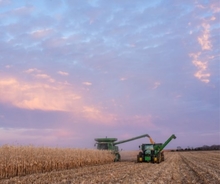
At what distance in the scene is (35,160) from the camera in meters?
22.0

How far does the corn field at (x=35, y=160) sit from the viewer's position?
19.7 meters

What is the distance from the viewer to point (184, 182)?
16953mm

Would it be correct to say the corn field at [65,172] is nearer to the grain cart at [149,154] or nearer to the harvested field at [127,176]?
the harvested field at [127,176]

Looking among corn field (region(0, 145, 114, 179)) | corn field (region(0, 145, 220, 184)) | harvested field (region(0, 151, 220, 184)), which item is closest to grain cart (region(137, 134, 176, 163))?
corn field (region(0, 145, 114, 179))

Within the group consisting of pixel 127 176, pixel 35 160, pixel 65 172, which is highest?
pixel 35 160

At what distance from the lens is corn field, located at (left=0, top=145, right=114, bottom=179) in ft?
64.5

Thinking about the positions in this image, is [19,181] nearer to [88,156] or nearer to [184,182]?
[184,182]

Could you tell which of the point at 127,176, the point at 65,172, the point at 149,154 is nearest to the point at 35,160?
the point at 65,172

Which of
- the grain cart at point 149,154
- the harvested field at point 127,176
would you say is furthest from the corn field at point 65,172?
the grain cart at point 149,154

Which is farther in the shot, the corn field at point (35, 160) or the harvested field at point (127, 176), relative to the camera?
the corn field at point (35, 160)

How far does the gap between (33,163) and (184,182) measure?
33.9 feet

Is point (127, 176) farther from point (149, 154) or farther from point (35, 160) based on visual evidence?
point (149, 154)

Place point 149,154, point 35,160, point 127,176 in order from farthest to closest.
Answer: point 149,154 < point 35,160 < point 127,176

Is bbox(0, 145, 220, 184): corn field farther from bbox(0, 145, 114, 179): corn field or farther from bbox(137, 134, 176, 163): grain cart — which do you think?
bbox(137, 134, 176, 163): grain cart
